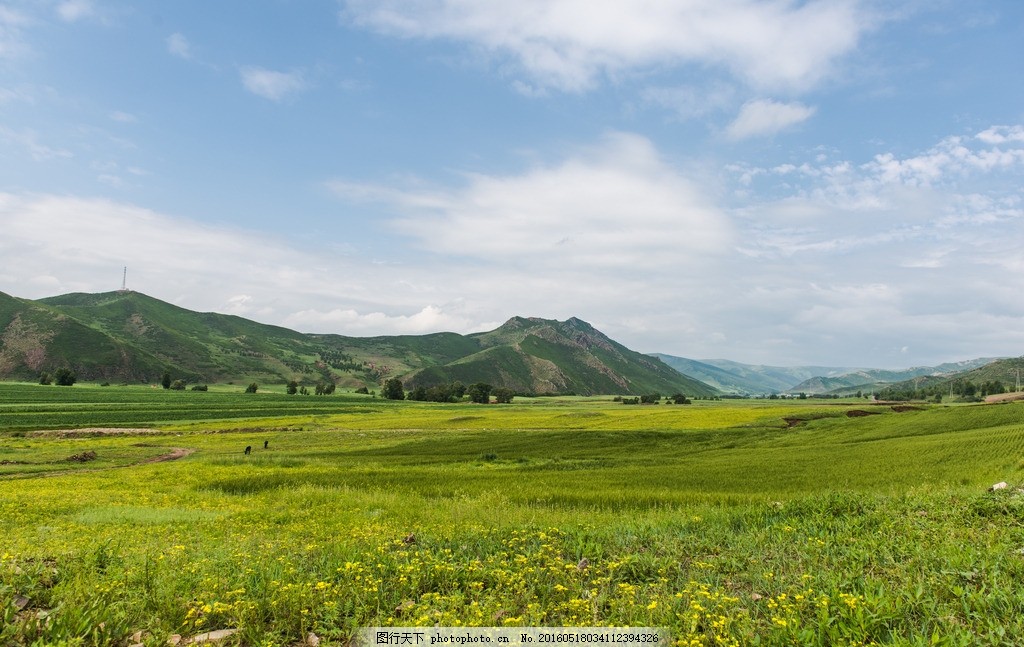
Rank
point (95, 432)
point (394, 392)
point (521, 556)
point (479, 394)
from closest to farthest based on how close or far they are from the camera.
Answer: point (521, 556) < point (95, 432) < point (394, 392) < point (479, 394)

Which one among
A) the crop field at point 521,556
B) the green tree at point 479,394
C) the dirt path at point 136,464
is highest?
the crop field at point 521,556

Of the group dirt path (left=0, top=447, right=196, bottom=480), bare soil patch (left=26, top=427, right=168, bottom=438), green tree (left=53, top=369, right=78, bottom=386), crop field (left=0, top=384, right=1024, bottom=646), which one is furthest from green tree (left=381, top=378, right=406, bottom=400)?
crop field (left=0, top=384, right=1024, bottom=646)

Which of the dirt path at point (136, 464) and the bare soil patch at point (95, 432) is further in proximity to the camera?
the bare soil patch at point (95, 432)

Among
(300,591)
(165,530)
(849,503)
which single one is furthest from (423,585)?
(849,503)

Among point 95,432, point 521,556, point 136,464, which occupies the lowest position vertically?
point 95,432

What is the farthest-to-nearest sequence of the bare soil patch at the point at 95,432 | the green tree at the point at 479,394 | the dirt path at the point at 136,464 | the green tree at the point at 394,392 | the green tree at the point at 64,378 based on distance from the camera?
the green tree at the point at 479,394, the green tree at the point at 394,392, the green tree at the point at 64,378, the bare soil patch at the point at 95,432, the dirt path at the point at 136,464

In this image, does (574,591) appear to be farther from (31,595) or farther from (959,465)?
(959,465)

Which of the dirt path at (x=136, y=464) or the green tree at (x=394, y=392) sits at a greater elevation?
the dirt path at (x=136, y=464)

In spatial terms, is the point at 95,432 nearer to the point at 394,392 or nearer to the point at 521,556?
the point at 521,556

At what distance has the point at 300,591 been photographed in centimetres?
834

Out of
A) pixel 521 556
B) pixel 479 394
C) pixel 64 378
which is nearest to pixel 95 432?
pixel 521 556

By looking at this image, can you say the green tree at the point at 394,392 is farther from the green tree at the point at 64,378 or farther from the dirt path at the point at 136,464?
the dirt path at the point at 136,464

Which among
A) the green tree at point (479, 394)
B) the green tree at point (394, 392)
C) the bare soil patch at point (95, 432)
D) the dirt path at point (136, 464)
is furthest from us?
the green tree at point (479, 394)

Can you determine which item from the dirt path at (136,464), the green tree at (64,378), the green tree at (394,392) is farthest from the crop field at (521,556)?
the green tree at (64,378)
